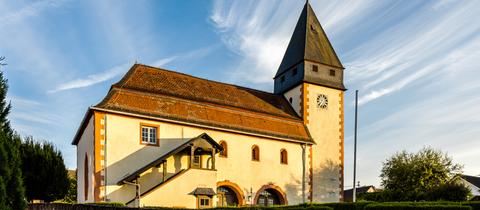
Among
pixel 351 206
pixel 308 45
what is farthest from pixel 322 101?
pixel 351 206

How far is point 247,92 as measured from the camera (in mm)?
31719

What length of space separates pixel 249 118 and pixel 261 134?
134cm

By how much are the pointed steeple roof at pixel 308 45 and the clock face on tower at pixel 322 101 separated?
2745 millimetres

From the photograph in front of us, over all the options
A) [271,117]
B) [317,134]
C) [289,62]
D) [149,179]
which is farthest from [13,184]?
A: [289,62]

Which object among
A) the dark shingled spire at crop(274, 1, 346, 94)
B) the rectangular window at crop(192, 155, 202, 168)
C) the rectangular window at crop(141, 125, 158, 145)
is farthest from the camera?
the dark shingled spire at crop(274, 1, 346, 94)

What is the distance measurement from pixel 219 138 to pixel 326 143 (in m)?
9.26

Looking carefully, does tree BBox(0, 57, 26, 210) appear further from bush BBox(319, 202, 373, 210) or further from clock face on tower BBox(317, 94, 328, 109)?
clock face on tower BBox(317, 94, 328, 109)

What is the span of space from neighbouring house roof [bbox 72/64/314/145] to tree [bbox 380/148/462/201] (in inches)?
303

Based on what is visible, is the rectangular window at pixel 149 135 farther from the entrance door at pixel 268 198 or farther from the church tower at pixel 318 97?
the church tower at pixel 318 97

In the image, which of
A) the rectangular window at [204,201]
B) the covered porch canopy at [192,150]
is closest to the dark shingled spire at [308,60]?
the covered porch canopy at [192,150]

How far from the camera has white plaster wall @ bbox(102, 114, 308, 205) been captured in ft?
75.0

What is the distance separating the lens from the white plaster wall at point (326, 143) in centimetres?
3083

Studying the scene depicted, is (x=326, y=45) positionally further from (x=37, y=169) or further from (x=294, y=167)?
(x=37, y=169)

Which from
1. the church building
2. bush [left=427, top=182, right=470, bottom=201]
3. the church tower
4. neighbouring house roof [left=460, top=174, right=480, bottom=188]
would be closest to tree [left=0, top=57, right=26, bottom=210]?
the church building
